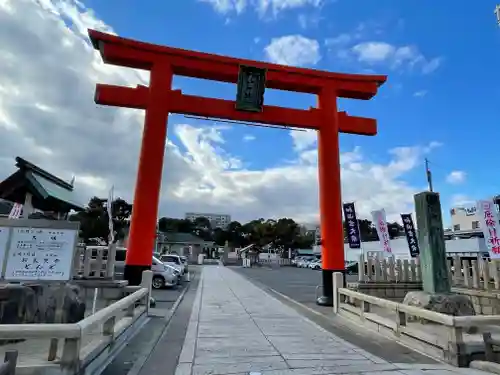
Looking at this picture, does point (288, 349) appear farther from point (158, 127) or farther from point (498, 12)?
point (498, 12)

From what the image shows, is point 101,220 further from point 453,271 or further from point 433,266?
point 433,266

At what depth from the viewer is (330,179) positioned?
11.4 metres

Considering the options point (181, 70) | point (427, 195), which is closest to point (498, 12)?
point (427, 195)

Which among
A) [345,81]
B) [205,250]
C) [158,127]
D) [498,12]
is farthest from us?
[205,250]

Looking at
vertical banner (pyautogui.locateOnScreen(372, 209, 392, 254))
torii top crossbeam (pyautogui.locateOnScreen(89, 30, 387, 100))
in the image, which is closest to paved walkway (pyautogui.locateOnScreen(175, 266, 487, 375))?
torii top crossbeam (pyautogui.locateOnScreen(89, 30, 387, 100))

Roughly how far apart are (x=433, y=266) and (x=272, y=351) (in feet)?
12.2

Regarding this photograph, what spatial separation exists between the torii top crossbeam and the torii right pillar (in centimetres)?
45

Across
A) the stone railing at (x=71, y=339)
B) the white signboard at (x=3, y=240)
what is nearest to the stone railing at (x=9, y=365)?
the stone railing at (x=71, y=339)

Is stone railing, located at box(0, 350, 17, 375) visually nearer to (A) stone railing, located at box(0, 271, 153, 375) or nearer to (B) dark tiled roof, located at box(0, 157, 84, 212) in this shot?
(A) stone railing, located at box(0, 271, 153, 375)

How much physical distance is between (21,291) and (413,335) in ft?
21.0

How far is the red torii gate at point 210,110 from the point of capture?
33.1 feet

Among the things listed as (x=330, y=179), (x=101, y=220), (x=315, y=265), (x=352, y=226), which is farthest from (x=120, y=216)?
(x=330, y=179)

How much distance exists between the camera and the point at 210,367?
467 cm

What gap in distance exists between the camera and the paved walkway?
15.2 ft
